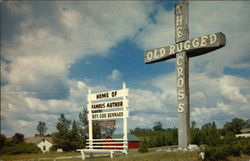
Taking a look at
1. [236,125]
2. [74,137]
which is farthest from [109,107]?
[236,125]

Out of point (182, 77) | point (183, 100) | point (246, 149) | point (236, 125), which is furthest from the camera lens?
point (236, 125)

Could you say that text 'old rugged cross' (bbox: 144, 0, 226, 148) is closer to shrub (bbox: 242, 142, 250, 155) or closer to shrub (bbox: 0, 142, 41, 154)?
shrub (bbox: 242, 142, 250, 155)

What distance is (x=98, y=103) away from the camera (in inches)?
713

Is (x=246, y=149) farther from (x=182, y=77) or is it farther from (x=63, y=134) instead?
(x=63, y=134)

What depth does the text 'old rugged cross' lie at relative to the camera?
51.3 feet

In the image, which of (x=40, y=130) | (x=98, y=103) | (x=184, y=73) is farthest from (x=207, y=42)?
(x=40, y=130)

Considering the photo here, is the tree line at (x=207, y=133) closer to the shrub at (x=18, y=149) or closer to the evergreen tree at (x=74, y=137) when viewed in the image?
the evergreen tree at (x=74, y=137)

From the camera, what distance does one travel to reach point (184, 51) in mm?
16688

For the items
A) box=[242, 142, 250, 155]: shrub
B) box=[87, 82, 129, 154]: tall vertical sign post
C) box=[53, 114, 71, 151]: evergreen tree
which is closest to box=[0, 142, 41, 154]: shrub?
box=[53, 114, 71, 151]: evergreen tree

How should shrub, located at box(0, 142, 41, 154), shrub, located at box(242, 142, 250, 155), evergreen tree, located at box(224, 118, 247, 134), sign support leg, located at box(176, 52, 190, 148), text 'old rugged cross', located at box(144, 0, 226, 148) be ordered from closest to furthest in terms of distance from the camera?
shrub, located at box(242, 142, 250, 155) → text 'old rugged cross', located at box(144, 0, 226, 148) → sign support leg, located at box(176, 52, 190, 148) → shrub, located at box(0, 142, 41, 154) → evergreen tree, located at box(224, 118, 247, 134)

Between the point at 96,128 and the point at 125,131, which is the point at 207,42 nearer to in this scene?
the point at 125,131

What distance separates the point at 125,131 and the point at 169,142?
32.9 meters

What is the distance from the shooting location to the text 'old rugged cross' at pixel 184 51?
1563 centimetres

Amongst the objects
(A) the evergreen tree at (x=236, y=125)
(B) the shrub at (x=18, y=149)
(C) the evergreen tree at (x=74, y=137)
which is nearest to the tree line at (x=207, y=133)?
(A) the evergreen tree at (x=236, y=125)
